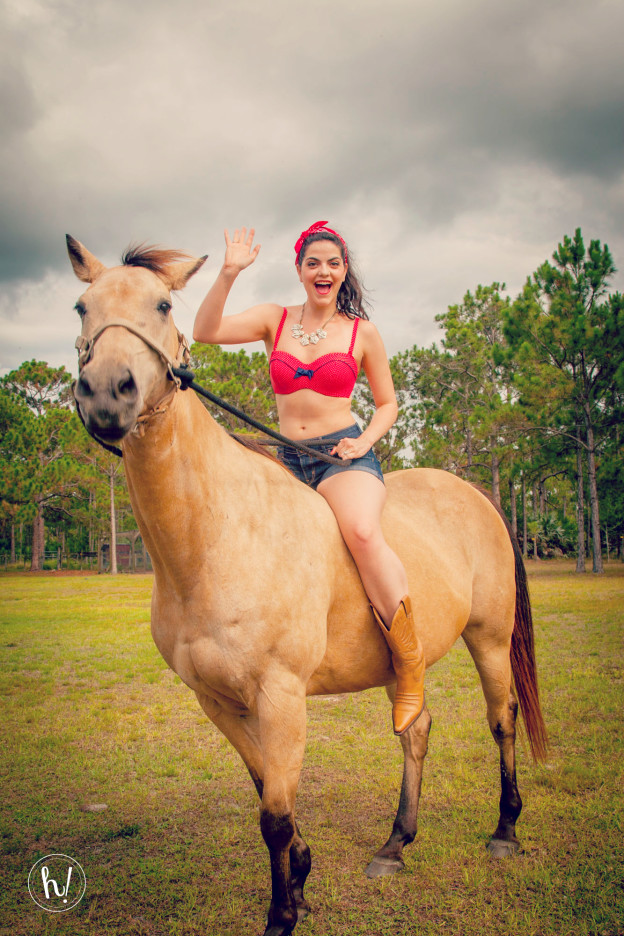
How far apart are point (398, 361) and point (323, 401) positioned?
30.5 meters

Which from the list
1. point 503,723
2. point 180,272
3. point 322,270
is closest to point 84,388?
point 180,272

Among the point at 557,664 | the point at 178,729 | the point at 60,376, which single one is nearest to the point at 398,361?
the point at 60,376

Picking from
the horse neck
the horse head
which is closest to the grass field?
the horse neck

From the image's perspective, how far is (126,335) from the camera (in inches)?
70.9

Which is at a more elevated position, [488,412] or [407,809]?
[488,412]

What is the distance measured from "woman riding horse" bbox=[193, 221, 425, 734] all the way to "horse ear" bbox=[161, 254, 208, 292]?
0.32 m

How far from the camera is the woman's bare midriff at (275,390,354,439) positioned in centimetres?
288

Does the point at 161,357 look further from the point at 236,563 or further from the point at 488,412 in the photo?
the point at 488,412

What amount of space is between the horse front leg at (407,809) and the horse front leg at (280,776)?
984mm

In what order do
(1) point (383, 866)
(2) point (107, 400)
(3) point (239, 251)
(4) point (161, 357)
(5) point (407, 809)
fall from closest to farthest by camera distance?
(2) point (107, 400) → (4) point (161, 357) → (3) point (239, 251) → (1) point (383, 866) → (5) point (407, 809)

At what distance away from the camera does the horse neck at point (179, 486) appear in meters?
2.08

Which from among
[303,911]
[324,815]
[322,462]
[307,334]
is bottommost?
[324,815]

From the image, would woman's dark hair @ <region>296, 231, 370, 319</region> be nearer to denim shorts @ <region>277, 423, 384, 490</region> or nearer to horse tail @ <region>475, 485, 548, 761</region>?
denim shorts @ <region>277, 423, 384, 490</region>

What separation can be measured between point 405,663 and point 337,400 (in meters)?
1.37
